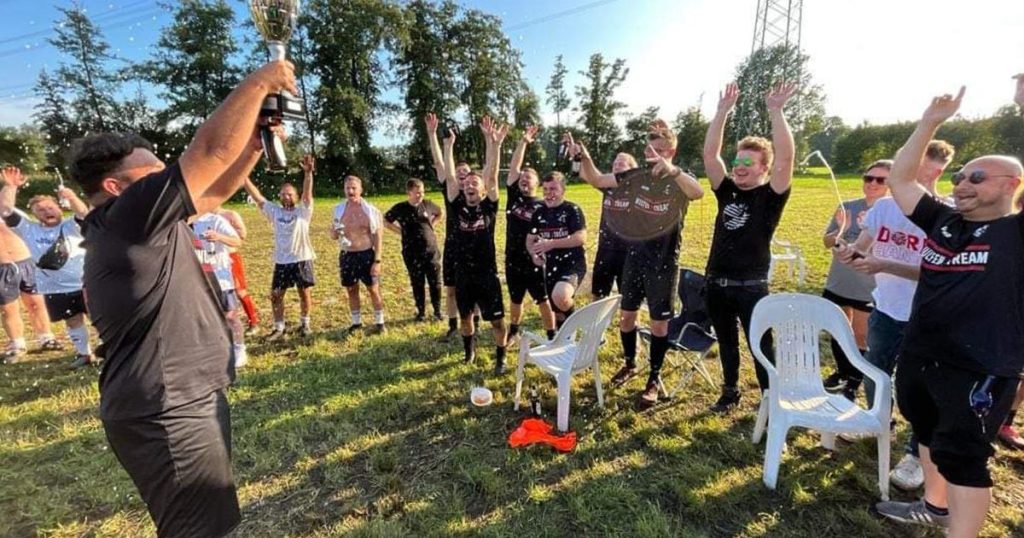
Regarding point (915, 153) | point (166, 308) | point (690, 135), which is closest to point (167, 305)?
point (166, 308)

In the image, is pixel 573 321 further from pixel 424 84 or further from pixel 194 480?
pixel 424 84

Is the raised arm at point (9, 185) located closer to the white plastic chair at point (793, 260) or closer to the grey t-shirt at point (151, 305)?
the grey t-shirt at point (151, 305)

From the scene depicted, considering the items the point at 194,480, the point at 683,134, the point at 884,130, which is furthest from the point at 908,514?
the point at 683,134

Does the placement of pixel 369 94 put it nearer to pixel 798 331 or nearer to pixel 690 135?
pixel 690 135

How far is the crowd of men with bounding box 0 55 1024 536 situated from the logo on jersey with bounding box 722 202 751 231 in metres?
0.02

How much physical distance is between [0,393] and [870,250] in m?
8.35

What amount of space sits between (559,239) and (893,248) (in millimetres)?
2792

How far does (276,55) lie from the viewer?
1.64m

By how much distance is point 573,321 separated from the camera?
3.82 m

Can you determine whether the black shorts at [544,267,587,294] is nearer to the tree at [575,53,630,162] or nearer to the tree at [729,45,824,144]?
the tree at [729,45,824,144]

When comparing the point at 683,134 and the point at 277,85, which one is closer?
the point at 277,85

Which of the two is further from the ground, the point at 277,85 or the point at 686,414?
the point at 277,85

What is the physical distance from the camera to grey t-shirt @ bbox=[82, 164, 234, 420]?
4.50 ft

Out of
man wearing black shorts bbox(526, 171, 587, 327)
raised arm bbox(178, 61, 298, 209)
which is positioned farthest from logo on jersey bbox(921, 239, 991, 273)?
raised arm bbox(178, 61, 298, 209)
